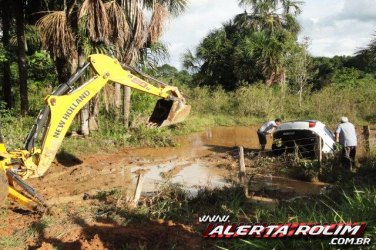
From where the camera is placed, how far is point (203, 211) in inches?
314

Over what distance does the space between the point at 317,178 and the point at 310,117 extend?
15.0 m

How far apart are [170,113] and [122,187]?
2.11 meters

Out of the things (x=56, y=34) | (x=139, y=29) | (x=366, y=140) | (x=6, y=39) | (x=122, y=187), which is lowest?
(x=122, y=187)

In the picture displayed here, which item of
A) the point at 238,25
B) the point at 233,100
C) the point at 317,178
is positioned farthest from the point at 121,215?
the point at 238,25

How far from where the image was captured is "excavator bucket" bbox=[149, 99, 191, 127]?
10.6 m

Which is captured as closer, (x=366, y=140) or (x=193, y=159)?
(x=366, y=140)

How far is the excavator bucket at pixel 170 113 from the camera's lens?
10.6m

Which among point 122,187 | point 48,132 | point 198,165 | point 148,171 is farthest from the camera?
point 198,165

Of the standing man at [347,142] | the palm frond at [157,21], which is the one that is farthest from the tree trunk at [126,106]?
the standing man at [347,142]

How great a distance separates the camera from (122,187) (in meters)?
10.4

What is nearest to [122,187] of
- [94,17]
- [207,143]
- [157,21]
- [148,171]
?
[148,171]

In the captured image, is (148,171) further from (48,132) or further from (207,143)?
(207,143)

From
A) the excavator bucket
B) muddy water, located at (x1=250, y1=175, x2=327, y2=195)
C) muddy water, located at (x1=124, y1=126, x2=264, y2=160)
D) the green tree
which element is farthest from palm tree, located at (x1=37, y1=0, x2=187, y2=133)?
the green tree

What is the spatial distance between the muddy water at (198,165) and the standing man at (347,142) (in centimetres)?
119
